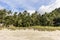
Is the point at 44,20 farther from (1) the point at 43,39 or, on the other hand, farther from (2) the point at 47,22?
(1) the point at 43,39

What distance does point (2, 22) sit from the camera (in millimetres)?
58188

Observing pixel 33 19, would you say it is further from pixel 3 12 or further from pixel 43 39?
pixel 43 39

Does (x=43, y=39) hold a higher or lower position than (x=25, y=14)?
lower

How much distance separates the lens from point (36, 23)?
60.9 meters

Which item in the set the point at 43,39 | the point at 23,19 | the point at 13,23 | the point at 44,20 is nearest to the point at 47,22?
the point at 44,20

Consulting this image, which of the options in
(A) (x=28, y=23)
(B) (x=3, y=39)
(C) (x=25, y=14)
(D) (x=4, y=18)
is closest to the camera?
(B) (x=3, y=39)

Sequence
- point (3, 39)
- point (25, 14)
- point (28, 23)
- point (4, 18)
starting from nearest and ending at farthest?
point (3, 39), point (28, 23), point (4, 18), point (25, 14)

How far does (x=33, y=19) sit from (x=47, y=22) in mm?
6170

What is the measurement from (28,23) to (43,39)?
115ft

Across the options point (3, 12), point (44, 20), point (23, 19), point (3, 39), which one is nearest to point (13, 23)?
point (23, 19)

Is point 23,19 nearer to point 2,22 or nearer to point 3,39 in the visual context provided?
point 2,22

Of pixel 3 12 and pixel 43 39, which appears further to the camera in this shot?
pixel 3 12

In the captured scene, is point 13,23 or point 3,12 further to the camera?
point 3,12

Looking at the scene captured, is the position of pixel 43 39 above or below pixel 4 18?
below
